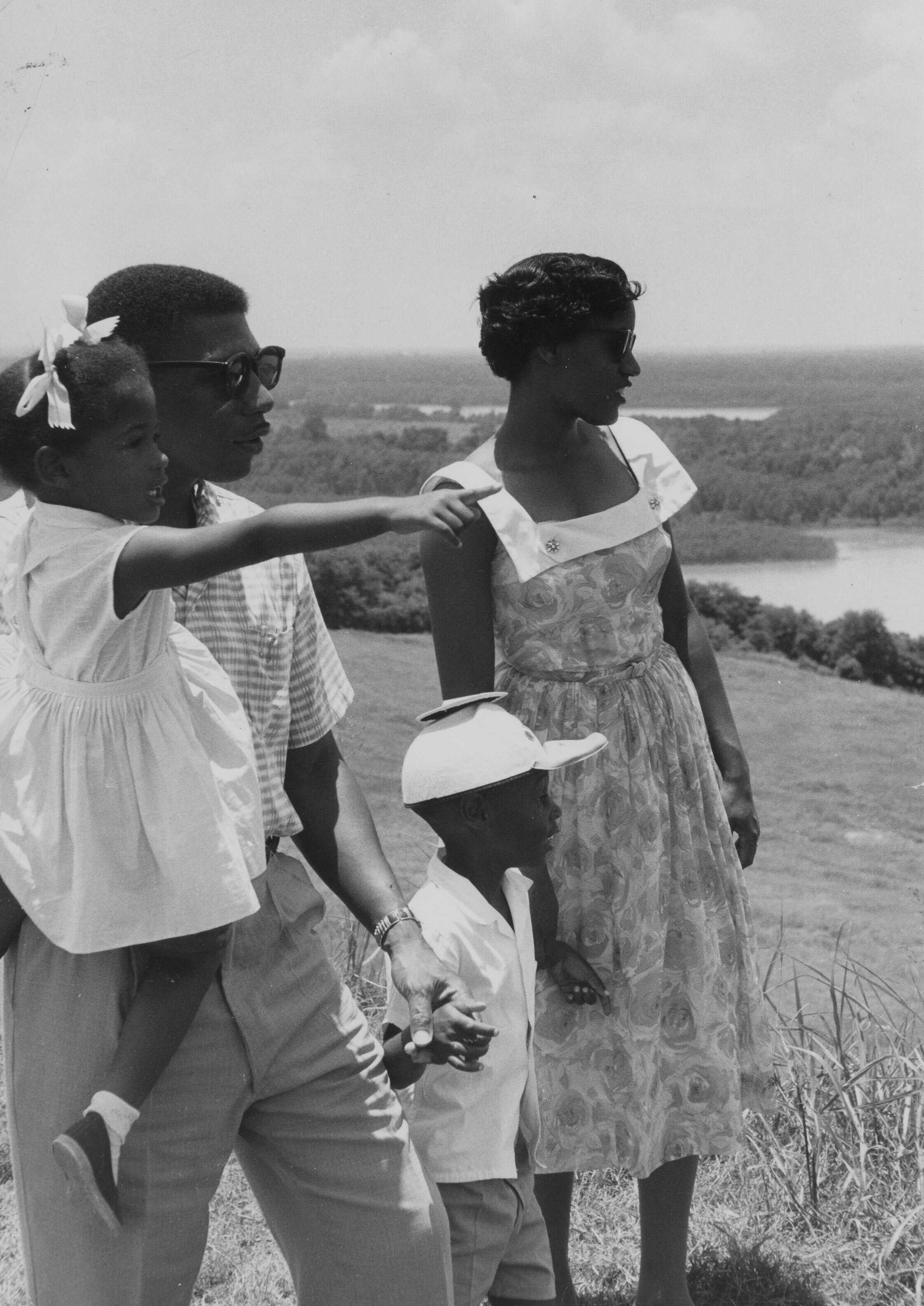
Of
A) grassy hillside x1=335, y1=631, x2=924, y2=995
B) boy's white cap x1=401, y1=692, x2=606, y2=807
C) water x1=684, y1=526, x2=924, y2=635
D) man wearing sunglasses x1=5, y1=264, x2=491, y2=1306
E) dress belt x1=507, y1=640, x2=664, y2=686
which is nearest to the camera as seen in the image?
man wearing sunglasses x1=5, y1=264, x2=491, y2=1306

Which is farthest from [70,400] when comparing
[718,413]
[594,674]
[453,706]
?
[718,413]

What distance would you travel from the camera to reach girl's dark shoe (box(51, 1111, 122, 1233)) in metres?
1.64

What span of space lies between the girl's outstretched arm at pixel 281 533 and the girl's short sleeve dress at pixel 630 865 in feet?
3.49

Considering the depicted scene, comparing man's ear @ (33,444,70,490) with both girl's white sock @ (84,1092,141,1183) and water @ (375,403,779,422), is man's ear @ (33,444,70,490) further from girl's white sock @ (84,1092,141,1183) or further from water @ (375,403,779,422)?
water @ (375,403,779,422)

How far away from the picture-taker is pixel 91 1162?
1647 mm

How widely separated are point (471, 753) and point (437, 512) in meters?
0.74

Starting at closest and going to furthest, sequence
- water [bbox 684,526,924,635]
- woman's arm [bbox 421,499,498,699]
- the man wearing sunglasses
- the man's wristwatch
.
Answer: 1. the man wearing sunglasses
2. the man's wristwatch
3. woman's arm [bbox 421,499,498,699]
4. water [bbox 684,526,924,635]

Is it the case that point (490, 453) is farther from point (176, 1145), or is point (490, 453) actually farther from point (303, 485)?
point (303, 485)

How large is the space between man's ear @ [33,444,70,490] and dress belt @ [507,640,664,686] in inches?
45.4

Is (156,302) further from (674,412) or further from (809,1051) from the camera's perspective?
(674,412)

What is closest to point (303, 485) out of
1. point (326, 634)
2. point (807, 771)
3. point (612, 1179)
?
point (807, 771)

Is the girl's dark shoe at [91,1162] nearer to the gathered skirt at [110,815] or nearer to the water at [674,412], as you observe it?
the gathered skirt at [110,815]

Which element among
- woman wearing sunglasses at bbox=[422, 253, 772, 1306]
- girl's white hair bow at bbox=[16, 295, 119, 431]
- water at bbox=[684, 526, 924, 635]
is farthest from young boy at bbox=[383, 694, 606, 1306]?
water at bbox=[684, 526, 924, 635]

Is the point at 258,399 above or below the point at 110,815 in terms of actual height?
above
